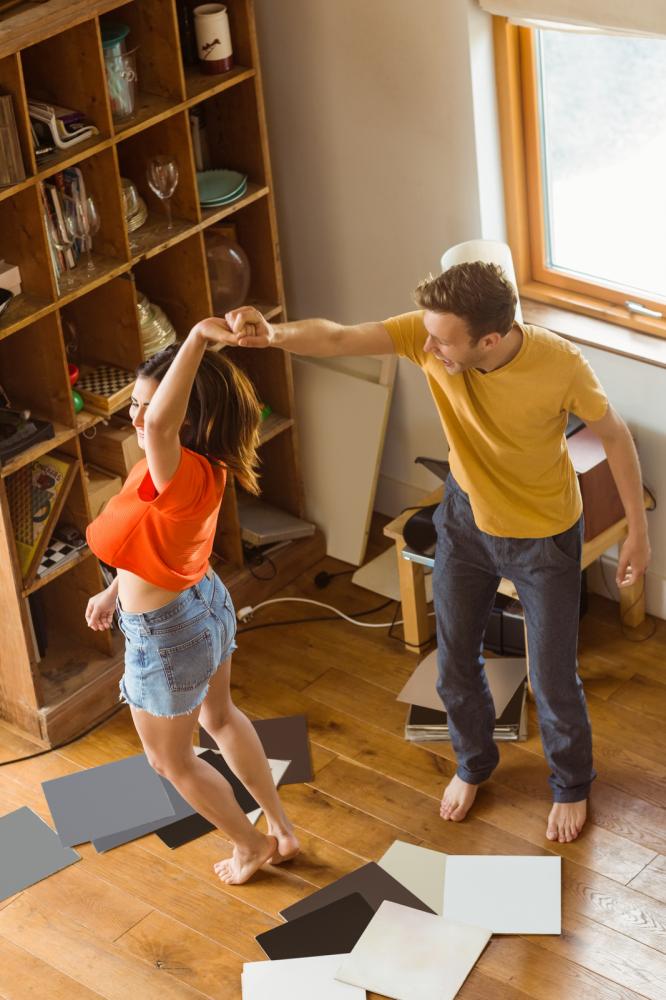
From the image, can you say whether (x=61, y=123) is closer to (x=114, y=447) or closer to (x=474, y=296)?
(x=114, y=447)

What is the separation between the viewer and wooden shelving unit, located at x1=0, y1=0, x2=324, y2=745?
3236 mm

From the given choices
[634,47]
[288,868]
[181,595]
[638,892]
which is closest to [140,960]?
[288,868]

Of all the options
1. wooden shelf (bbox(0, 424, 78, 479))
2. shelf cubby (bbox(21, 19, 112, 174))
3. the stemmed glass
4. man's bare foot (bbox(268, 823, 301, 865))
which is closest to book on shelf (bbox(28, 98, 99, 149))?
shelf cubby (bbox(21, 19, 112, 174))

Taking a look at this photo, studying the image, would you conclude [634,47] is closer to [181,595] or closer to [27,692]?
[181,595]

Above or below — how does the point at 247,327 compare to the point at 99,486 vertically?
above

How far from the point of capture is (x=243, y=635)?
407 cm

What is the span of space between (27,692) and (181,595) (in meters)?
1.11

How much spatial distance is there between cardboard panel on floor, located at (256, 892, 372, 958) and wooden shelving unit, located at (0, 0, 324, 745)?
96 centimetres

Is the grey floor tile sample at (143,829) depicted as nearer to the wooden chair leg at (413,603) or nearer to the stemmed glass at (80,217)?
the wooden chair leg at (413,603)

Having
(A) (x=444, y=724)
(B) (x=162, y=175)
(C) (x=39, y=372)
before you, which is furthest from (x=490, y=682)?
(B) (x=162, y=175)

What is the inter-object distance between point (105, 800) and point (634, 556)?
152 centimetres

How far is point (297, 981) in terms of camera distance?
2.96 metres

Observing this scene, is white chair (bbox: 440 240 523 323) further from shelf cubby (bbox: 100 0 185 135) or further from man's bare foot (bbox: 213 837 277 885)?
man's bare foot (bbox: 213 837 277 885)

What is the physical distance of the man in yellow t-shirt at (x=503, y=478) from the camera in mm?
2604
